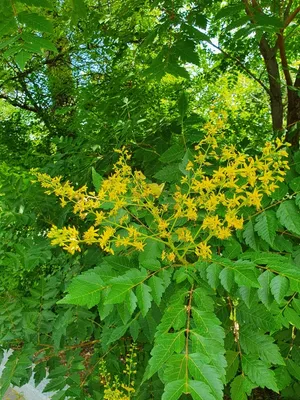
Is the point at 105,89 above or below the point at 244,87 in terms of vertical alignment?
below

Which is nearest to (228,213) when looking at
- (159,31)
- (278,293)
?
(278,293)

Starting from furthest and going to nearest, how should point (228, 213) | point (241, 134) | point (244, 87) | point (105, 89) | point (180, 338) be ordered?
point (244, 87), point (241, 134), point (105, 89), point (228, 213), point (180, 338)

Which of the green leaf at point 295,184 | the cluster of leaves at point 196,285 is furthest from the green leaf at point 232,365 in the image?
the green leaf at point 295,184

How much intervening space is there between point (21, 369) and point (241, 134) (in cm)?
219

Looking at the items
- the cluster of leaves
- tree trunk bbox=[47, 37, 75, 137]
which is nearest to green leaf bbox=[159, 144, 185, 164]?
the cluster of leaves

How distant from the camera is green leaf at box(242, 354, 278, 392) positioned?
1.06 meters

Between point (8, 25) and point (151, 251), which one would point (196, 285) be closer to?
point (151, 251)

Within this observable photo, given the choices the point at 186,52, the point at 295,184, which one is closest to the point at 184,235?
the point at 295,184

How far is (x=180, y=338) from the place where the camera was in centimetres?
91

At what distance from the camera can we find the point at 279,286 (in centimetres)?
94

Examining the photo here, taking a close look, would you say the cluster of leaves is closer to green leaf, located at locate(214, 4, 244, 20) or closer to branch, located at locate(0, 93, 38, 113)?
green leaf, located at locate(214, 4, 244, 20)

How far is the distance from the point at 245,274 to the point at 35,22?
92 centimetres

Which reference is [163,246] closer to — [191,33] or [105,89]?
[191,33]

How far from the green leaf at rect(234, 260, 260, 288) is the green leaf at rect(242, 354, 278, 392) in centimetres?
28
